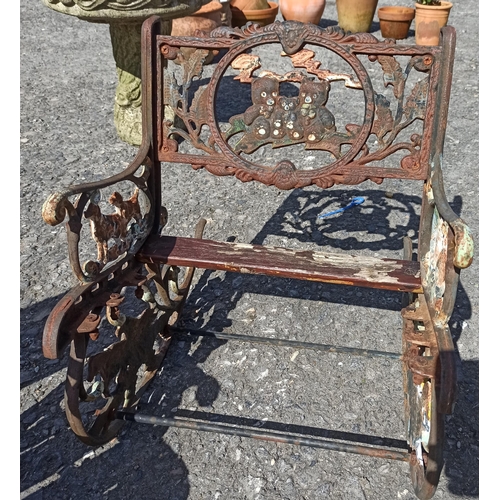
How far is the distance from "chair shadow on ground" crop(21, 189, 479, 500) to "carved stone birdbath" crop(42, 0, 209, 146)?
1.77 meters

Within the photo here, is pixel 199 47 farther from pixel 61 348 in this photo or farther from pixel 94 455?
pixel 94 455

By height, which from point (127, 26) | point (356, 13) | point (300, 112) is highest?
point (300, 112)

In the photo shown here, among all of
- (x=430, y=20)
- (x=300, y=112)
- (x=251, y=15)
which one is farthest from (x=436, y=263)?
(x=430, y=20)

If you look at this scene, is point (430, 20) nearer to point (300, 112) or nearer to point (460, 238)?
point (300, 112)

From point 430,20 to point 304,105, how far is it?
5.91 m

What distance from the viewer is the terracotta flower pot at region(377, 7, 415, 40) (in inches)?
295

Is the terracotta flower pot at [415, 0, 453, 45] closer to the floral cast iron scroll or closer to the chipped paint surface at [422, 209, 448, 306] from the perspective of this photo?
the floral cast iron scroll

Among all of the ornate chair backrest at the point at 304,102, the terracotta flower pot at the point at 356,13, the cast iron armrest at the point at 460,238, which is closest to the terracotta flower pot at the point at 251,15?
the terracotta flower pot at the point at 356,13

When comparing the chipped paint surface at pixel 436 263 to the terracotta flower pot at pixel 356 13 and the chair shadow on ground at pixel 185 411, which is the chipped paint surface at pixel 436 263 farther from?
the terracotta flower pot at pixel 356 13

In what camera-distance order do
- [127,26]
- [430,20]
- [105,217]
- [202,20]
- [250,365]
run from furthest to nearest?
[430,20] → [202,20] → [127,26] → [250,365] → [105,217]

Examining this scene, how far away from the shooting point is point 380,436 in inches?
89.6

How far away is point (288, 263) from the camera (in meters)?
2.18

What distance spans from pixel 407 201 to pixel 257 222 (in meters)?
1.07

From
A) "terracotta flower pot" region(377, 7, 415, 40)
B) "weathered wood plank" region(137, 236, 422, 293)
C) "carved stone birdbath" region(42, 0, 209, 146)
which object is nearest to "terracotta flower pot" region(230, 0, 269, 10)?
"terracotta flower pot" region(377, 7, 415, 40)
